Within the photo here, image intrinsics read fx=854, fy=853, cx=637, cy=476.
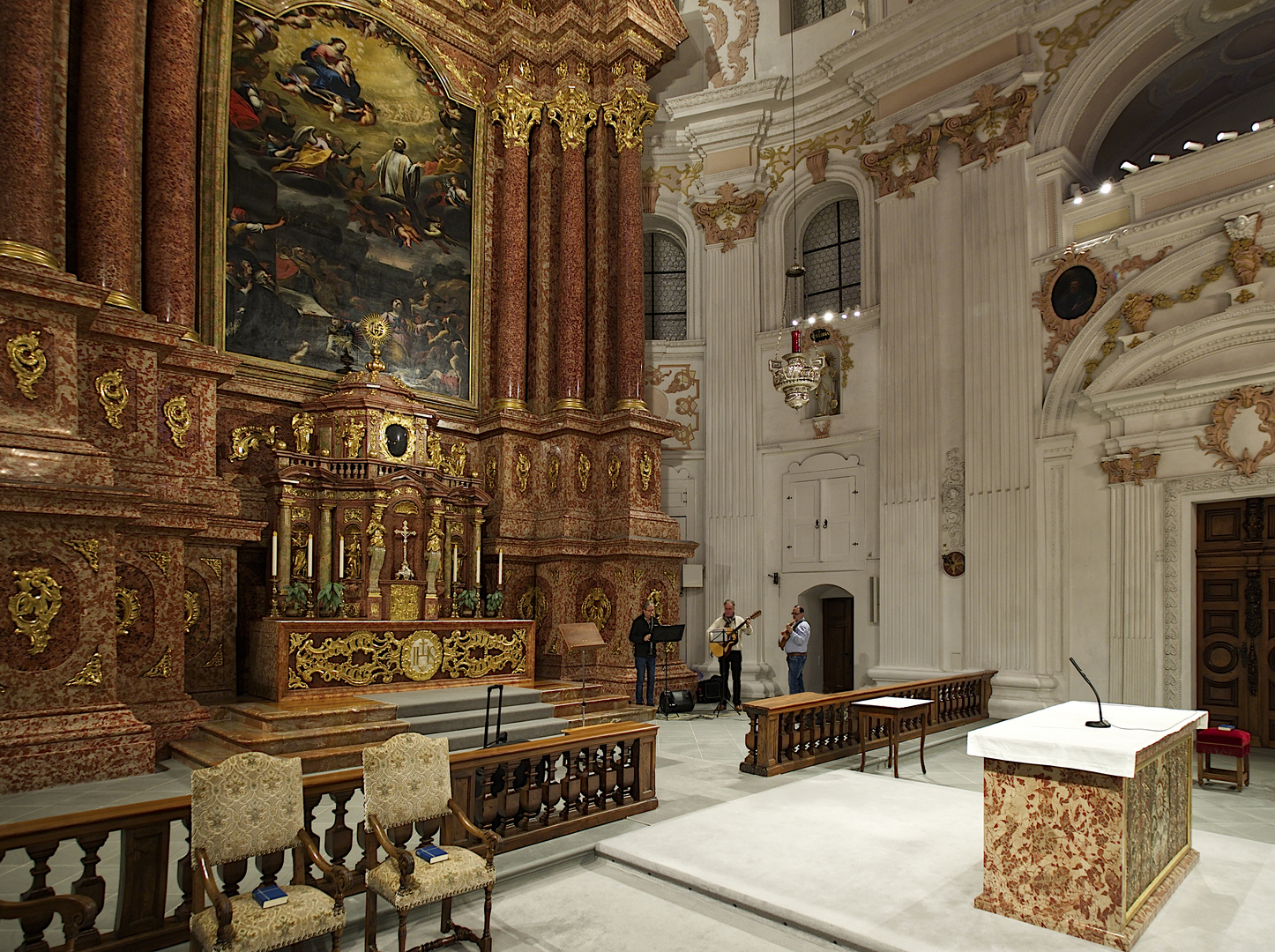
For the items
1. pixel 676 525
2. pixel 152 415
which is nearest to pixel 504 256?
pixel 676 525

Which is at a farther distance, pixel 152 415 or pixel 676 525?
pixel 676 525

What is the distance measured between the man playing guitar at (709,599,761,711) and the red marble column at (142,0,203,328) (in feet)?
26.2

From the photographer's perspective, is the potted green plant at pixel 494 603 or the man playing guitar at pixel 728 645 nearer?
the potted green plant at pixel 494 603

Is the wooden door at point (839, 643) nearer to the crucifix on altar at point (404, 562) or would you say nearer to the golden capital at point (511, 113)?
the crucifix on altar at point (404, 562)

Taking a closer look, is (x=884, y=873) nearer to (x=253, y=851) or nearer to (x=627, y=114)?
(x=253, y=851)

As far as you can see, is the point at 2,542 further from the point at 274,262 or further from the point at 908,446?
the point at 908,446

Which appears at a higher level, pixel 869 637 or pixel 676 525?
pixel 676 525

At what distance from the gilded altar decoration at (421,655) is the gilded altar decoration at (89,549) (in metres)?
3.30

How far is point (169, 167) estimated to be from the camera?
10008 millimetres

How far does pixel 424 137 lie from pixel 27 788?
10.3 m

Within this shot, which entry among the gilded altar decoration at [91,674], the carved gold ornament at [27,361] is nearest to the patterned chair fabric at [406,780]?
the gilded altar decoration at [91,674]

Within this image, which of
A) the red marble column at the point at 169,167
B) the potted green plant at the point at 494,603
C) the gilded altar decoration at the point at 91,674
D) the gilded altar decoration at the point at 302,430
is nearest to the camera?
the gilded altar decoration at the point at 91,674

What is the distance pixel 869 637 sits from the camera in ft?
44.0

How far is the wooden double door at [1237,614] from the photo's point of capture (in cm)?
982
